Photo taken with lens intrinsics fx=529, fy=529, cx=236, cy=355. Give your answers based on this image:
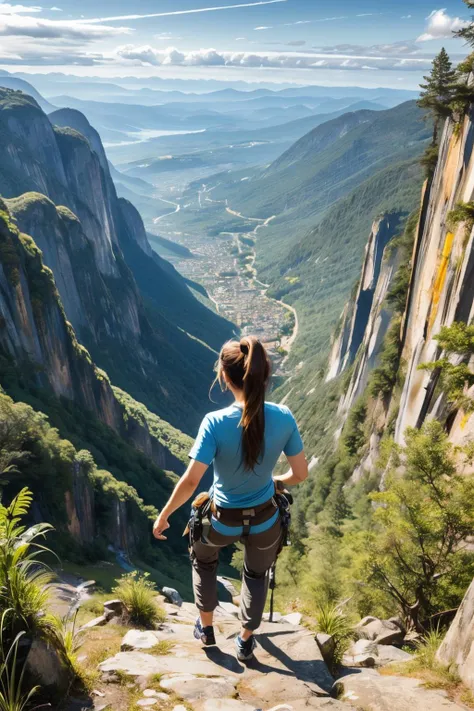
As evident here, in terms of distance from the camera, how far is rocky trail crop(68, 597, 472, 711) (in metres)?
6.29

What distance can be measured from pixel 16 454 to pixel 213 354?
170 meters

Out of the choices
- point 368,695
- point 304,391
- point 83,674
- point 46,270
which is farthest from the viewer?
point 304,391

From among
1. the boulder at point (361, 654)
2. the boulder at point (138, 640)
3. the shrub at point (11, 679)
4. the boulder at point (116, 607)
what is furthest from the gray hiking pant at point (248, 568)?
the boulder at point (116, 607)

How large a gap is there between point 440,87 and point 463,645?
3939 cm

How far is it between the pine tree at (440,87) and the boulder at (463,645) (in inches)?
1474

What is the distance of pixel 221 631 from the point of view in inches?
365

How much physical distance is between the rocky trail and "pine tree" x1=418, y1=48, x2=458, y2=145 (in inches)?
1509

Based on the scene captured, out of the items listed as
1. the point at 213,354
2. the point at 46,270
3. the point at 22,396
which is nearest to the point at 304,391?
the point at 213,354

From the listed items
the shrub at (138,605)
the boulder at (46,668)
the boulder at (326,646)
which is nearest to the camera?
the boulder at (46,668)

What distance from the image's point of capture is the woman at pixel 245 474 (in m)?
6.04

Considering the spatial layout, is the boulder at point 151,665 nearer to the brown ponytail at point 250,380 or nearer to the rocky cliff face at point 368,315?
the brown ponytail at point 250,380

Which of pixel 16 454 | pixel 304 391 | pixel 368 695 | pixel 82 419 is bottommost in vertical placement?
pixel 304 391

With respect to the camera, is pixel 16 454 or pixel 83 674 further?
pixel 16 454

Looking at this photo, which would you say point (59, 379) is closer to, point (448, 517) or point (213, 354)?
point (448, 517)
